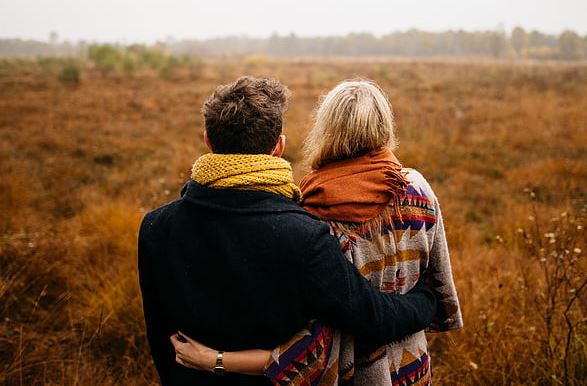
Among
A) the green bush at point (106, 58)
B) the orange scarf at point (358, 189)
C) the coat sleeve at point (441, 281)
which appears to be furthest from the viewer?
the green bush at point (106, 58)

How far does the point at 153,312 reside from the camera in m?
1.55

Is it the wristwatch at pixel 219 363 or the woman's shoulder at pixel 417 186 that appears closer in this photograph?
the wristwatch at pixel 219 363

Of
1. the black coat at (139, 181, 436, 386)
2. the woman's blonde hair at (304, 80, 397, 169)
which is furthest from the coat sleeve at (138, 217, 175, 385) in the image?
the woman's blonde hair at (304, 80, 397, 169)

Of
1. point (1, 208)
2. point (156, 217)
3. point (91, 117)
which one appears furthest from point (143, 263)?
point (91, 117)

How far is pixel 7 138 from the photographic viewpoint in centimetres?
1033

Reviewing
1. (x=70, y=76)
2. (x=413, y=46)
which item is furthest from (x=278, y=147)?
(x=413, y=46)

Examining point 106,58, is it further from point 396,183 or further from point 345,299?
point 345,299

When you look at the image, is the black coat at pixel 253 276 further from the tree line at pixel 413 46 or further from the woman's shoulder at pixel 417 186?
the tree line at pixel 413 46

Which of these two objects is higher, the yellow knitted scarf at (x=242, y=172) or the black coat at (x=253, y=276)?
the yellow knitted scarf at (x=242, y=172)

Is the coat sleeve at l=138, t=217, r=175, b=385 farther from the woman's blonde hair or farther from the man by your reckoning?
the woman's blonde hair

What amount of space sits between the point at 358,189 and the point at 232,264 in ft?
1.62

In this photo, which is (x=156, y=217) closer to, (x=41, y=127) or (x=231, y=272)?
(x=231, y=272)

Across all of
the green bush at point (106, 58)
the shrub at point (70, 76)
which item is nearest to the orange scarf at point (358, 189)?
the shrub at point (70, 76)

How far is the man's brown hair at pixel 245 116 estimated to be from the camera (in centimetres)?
124
